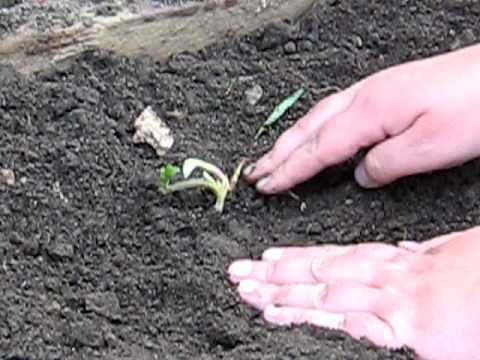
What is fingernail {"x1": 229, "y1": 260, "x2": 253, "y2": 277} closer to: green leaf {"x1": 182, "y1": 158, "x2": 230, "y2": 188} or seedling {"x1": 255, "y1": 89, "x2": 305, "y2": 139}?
green leaf {"x1": 182, "y1": 158, "x2": 230, "y2": 188}

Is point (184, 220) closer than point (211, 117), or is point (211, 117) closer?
point (184, 220)

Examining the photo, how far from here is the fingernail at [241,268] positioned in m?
2.33

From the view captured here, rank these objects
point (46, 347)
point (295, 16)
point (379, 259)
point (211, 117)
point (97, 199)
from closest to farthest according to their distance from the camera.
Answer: point (46, 347)
point (379, 259)
point (97, 199)
point (211, 117)
point (295, 16)

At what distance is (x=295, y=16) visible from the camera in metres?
2.82

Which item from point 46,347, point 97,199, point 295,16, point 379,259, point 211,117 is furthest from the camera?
point 295,16

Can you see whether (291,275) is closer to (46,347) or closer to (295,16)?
(46,347)

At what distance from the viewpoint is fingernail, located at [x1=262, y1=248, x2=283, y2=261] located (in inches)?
93.1

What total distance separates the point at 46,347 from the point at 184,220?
41cm

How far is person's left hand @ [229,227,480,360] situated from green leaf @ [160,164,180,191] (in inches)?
7.9

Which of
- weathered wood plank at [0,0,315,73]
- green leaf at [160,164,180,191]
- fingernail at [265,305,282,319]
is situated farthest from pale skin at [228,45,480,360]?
weathered wood plank at [0,0,315,73]

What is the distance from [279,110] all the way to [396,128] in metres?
0.27

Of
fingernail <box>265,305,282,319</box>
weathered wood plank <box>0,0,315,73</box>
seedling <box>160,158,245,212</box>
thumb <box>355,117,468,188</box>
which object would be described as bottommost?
fingernail <box>265,305,282,319</box>

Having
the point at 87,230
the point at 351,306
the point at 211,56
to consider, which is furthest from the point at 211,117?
the point at 351,306

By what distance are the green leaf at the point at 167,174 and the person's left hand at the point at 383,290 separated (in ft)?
0.66
